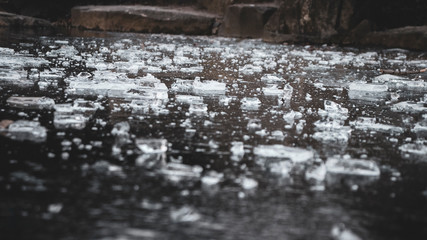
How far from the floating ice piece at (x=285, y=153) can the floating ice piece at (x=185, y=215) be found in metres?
0.37

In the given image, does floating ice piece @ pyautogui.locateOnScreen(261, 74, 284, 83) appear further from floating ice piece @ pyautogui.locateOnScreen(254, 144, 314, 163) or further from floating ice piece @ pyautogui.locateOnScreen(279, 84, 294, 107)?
floating ice piece @ pyautogui.locateOnScreen(254, 144, 314, 163)

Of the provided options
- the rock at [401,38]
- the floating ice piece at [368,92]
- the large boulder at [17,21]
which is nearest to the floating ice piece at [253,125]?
the floating ice piece at [368,92]

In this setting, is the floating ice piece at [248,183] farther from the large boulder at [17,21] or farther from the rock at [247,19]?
the large boulder at [17,21]

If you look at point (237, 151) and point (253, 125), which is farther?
point (253, 125)

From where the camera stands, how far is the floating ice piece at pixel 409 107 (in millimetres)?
1793

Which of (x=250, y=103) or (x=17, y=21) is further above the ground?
(x=17, y=21)

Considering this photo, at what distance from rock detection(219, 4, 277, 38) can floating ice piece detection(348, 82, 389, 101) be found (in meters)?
4.30

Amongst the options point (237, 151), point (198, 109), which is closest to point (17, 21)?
point (198, 109)

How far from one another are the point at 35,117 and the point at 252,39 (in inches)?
213

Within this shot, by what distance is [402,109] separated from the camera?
1.82 m

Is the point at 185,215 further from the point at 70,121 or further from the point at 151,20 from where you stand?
the point at 151,20

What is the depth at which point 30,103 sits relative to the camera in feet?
4.92

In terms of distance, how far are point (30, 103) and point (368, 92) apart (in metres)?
1.56

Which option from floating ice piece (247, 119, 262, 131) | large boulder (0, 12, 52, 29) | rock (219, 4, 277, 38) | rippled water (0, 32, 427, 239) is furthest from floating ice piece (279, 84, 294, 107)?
large boulder (0, 12, 52, 29)
